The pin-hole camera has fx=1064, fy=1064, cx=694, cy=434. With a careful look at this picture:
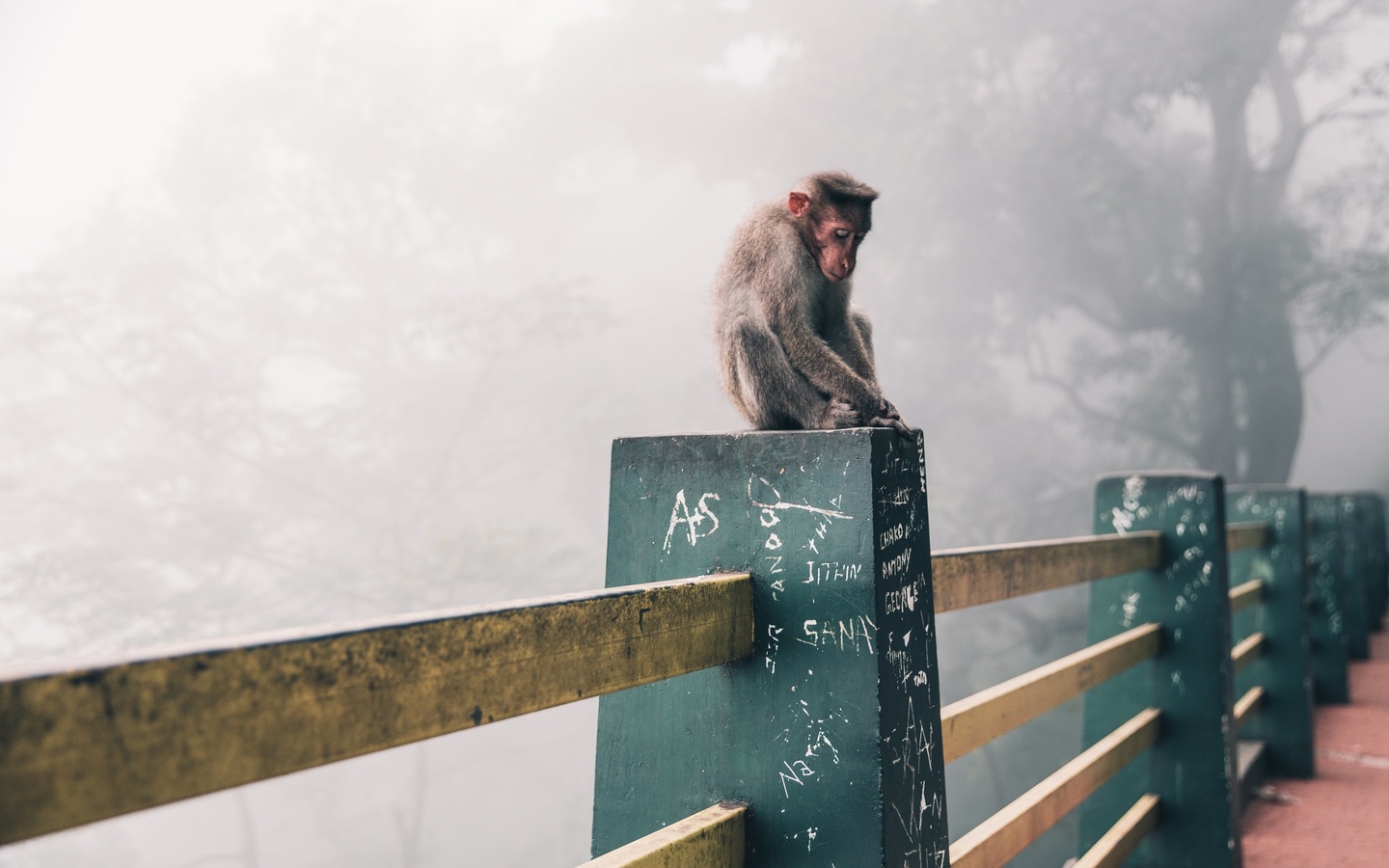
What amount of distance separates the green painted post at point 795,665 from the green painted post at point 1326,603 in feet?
13.8

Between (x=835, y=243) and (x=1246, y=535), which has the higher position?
(x=835, y=243)

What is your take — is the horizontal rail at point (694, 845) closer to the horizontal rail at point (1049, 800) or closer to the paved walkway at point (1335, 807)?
the horizontal rail at point (1049, 800)

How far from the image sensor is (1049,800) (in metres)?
1.76

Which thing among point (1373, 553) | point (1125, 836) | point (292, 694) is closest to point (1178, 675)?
point (1125, 836)

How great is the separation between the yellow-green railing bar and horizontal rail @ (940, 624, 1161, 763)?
3.62ft

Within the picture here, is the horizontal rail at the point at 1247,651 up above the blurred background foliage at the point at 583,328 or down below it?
below

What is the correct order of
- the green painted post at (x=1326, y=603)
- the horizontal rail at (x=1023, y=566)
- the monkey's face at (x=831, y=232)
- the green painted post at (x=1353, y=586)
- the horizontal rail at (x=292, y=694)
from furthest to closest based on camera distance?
1. the green painted post at (x=1353, y=586)
2. the green painted post at (x=1326, y=603)
3. the monkey's face at (x=831, y=232)
4. the horizontal rail at (x=1023, y=566)
5. the horizontal rail at (x=292, y=694)

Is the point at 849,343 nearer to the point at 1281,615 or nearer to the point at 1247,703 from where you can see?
the point at 1247,703

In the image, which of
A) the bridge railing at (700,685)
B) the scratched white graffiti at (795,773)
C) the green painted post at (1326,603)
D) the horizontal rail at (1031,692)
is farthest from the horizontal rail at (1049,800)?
the green painted post at (1326,603)

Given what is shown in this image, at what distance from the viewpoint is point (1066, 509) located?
62.1 ft

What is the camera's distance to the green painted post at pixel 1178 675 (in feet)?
7.77

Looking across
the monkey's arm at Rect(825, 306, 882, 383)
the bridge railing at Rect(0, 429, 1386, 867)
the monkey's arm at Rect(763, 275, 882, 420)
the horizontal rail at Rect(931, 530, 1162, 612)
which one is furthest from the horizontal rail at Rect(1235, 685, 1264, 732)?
the monkey's arm at Rect(763, 275, 882, 420)

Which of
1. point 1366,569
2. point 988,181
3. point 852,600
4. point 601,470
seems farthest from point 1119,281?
point 852,600

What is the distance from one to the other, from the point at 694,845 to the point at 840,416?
4.17ft
